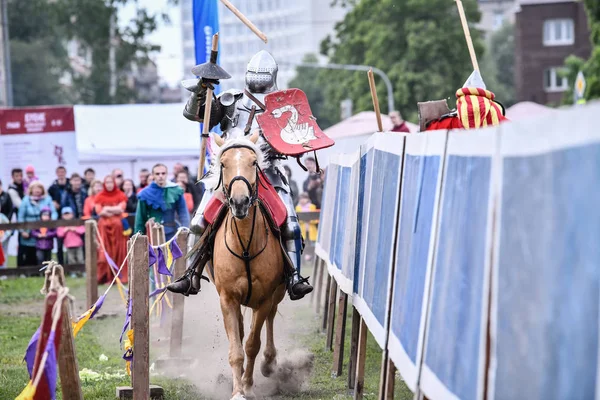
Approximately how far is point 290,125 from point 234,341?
2036 millimetres

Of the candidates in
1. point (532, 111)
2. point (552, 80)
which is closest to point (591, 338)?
point (532, 111)

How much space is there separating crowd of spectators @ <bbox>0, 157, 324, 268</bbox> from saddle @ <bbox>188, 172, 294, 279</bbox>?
32.2 feet

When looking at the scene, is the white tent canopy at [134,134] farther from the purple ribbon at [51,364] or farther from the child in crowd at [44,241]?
the purple ribbon at [51,364]

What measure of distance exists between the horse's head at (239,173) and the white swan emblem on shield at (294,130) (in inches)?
44.7

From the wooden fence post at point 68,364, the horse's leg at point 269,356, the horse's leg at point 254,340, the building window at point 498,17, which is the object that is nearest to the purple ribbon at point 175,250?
the horse's leg at point 269,356

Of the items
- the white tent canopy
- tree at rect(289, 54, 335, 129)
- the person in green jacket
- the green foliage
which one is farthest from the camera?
tree at rect(289, 54, 335, 129)

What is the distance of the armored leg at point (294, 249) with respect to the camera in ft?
27.9

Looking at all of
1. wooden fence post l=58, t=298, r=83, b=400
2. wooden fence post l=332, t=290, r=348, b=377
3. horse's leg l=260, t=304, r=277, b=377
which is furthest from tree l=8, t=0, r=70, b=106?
wooden fence post l=58, t=298, r=83, b=400

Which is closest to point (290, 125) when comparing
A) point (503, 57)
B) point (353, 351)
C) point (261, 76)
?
point (261, 76)

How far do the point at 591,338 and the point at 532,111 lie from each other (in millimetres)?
18389

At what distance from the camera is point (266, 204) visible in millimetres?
8414

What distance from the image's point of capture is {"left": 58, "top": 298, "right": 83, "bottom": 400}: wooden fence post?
20.2 feet

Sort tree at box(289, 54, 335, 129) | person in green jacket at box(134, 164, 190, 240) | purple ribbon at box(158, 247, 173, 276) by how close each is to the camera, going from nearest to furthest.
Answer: purple ribbon at box(158, 247, 173, 276), person in green jacket at box(134, 164, 190, 240), tree at box(289, 54, 335, 129)

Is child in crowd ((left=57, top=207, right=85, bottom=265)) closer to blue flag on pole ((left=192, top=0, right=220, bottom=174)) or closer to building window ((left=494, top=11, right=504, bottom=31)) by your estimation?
blue flag on pole ((left=192, top=0, right=220, bottom=174))
